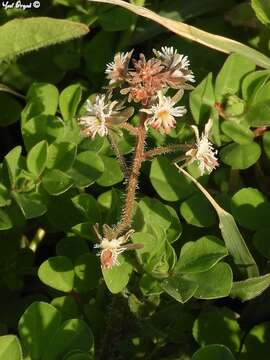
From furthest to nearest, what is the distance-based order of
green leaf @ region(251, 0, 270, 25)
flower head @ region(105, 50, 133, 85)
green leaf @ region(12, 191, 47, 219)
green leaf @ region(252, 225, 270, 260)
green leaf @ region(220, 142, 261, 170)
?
green leaf @ region(251, 0, 270, 25) < green leaf @ region(220, 142, 261, 170) < green leaf @ region(252, 225, 270, 260) < green leaf @ region(12, 191, 47, 219) < flower head @ region(105, 50, 133, 85)

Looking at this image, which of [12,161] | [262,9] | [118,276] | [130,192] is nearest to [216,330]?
[118,276]

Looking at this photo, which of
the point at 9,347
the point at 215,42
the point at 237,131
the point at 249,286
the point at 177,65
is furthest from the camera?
the point at 215,42

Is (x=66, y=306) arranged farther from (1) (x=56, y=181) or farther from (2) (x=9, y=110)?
(2) (x=9, y=110)

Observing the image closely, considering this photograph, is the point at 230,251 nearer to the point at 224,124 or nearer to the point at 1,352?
the point at 224,124

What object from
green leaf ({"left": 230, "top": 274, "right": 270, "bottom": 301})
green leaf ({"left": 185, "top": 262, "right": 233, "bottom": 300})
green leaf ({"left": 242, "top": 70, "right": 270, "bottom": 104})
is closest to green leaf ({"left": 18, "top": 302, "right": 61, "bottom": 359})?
green leaf ({"left": 185, "top": 262, "right": 233, "bottom": 300})

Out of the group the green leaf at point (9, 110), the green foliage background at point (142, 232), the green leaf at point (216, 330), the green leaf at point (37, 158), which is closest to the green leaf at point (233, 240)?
the green foliage background at point (142, 232)

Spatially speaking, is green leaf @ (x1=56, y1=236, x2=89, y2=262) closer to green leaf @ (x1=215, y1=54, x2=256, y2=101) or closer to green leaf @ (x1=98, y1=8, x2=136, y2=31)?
green leaf @ (x1=215, y1=54, x2=256, y2=101)
